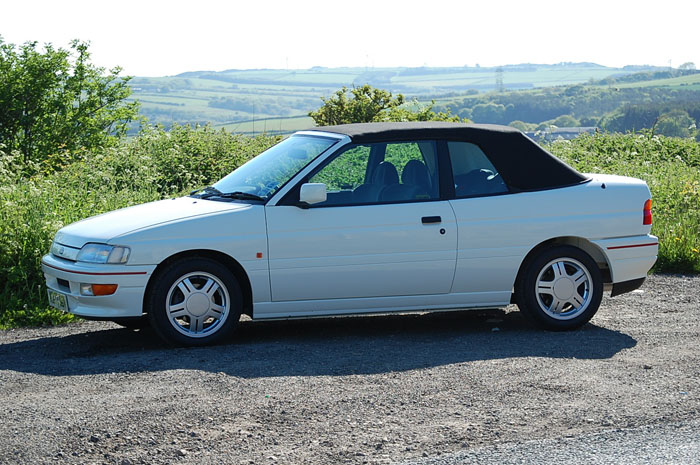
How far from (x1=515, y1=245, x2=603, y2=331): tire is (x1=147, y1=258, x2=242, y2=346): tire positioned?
2.48 meters

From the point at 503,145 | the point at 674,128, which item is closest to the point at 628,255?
the point at 503,145

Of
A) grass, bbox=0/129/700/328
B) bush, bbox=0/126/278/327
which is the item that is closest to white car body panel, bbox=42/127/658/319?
bush, bbox=0/126/278/327

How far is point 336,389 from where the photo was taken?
5.93 metres

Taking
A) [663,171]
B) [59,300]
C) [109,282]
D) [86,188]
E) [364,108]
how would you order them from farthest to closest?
[364,108] < [663,171] < [86,188] < [59,300] < [109,282]

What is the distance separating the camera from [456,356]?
6.88 metres

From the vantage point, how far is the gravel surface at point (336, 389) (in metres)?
4.91

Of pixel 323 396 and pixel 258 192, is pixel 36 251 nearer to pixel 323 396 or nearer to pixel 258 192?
pixel 258 192

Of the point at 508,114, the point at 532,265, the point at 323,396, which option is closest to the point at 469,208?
the point at 532,265

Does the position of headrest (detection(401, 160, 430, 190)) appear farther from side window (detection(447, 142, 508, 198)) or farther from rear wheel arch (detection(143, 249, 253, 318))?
rear wheel arch (detection(143, 249, 253, 318))

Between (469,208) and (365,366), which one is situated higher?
(469,208)

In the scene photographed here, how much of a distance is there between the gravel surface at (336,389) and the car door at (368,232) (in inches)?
18.8

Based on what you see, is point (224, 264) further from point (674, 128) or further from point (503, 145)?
point (674, 128)

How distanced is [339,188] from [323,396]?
88.2 inches

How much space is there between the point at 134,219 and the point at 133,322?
86cm
